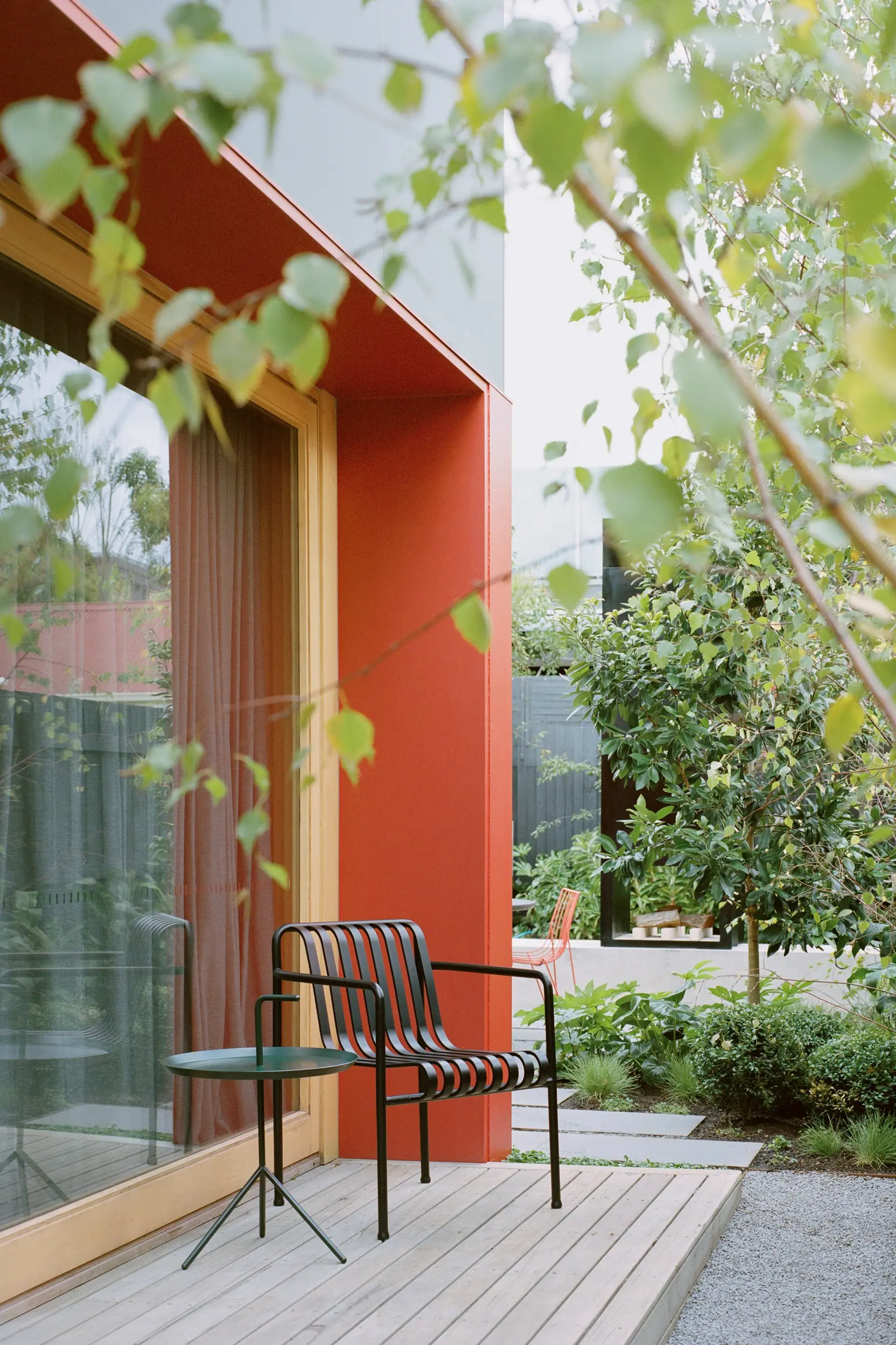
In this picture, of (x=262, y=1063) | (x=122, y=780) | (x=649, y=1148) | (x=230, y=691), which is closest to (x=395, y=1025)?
(x=262, y=1063)

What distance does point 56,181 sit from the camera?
0.80m

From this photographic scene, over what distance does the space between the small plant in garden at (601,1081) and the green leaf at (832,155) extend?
5.50 metres

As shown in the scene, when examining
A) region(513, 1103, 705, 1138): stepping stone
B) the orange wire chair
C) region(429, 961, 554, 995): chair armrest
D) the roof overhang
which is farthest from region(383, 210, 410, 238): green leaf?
the orange wire chair

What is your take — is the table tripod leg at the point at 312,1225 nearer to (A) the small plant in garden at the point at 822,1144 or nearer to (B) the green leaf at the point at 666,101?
(A) the small plant in garden at the point at 822,1144

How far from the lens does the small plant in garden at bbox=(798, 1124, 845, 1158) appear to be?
5.04m

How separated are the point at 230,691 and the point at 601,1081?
2890mm

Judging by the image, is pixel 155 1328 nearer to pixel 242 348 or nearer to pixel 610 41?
pixel 242 348

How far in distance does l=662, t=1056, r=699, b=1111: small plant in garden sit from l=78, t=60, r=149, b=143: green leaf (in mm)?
5506

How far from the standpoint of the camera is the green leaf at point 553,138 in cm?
81

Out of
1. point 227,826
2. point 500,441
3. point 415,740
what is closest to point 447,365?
point 500,441

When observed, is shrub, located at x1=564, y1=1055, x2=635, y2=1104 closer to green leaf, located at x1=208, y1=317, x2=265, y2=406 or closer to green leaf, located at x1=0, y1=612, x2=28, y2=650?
green leaf, located at x1=0, y1=612, x2=28, y2=650

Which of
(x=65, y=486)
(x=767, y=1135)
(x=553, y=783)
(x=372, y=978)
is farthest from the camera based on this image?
(x=553, y=783)

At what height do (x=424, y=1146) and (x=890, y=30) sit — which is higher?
(x=890, y=30)

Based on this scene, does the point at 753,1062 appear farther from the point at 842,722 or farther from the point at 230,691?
the point at 842,722
